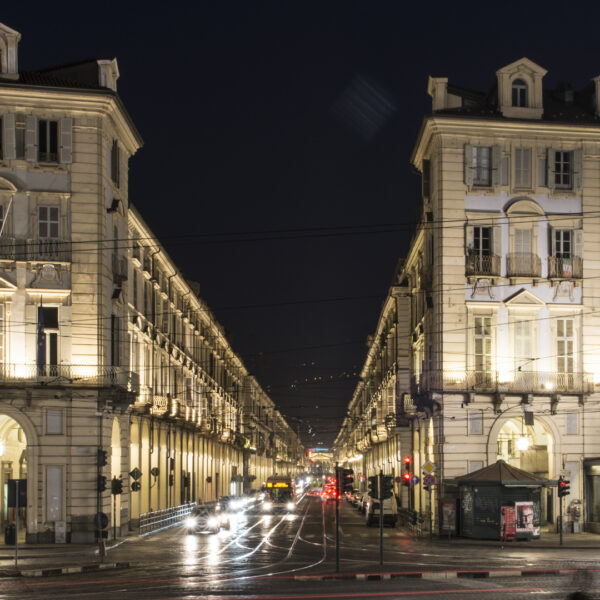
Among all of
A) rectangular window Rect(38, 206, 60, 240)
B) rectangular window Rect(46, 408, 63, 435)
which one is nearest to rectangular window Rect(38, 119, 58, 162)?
rectangular window Rect(38, 206, 60, 240)

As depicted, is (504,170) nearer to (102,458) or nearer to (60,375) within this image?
(60,375)

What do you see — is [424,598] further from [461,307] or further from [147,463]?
[147,463]

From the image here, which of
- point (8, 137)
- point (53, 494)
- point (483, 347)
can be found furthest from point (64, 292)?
point (483, 347)

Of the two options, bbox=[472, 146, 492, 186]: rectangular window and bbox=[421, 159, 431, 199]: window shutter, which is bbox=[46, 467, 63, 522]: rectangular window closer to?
bbox=[421, 159, 431, 199]: window shutter

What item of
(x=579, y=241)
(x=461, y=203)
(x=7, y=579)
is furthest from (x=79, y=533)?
(x=579, y=241)

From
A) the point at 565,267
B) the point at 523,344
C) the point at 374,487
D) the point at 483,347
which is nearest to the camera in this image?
the point at 374,487

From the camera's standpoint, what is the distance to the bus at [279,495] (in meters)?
78.1

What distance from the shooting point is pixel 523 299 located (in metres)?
47.1

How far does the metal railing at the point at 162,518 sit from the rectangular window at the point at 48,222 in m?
15.2

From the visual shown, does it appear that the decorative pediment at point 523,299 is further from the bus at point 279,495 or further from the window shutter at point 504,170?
the bus at point 279,495

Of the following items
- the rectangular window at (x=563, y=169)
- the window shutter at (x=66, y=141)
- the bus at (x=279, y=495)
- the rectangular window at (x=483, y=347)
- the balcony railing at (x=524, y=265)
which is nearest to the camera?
the window shutter at (x=66, y=141)

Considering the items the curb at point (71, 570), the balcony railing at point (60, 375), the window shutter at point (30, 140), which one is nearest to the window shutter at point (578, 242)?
the balcony railing at point (60, 375)

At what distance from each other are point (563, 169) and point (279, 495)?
139 feet

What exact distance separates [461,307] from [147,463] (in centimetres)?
2078
